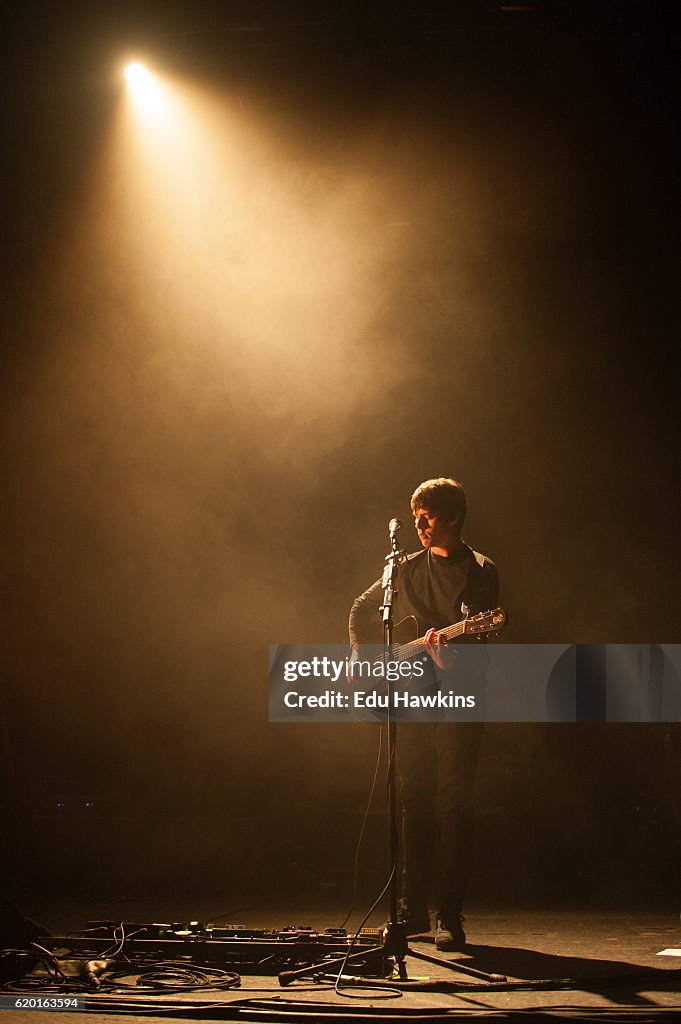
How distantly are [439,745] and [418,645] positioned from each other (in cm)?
37

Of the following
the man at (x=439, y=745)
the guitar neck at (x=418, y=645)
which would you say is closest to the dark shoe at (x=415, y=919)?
the man at (x=439, y=745)

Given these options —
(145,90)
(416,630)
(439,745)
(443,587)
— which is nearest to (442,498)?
(443,587)

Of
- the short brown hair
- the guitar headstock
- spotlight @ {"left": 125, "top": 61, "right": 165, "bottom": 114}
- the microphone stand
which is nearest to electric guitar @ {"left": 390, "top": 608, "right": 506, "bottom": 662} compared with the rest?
the guitar headstock

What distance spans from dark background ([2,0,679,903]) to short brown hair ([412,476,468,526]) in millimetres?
1973

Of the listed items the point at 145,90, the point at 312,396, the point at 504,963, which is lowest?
the point at 504,963

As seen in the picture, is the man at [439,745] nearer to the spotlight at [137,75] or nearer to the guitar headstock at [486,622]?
the guitar headstock at [486,622]

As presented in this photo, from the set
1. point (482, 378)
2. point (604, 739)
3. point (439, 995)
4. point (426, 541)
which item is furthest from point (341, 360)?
point (439, 995)

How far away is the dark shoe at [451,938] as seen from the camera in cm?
295

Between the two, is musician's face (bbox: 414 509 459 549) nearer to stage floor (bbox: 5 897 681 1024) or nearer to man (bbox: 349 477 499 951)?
man (bbox: 349 477 499 951)

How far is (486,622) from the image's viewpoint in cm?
301

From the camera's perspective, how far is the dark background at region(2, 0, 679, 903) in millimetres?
5152

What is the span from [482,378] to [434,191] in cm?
117

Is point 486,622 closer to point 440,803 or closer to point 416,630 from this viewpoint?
point 416,630

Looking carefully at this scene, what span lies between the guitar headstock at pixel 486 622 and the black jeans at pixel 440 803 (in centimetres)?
38
